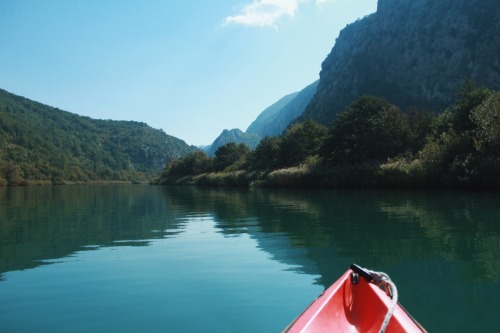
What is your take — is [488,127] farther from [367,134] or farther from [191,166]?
[191,166]

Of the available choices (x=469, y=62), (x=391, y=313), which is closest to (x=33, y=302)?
(x=391, y=313)

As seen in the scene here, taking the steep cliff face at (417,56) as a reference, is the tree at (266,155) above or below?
below

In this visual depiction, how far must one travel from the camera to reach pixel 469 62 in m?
106

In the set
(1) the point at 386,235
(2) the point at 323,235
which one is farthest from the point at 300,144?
(1) the point at 386,235

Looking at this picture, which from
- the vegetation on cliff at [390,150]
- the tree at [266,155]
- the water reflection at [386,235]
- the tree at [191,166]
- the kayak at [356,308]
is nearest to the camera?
the kayak at [356,308]

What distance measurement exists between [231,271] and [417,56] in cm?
13304

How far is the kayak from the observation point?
4.18 m

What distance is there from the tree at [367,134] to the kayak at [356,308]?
155ft

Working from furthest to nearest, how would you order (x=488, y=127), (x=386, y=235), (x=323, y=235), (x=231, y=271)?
(x=488, y=127) → (x=323, y=235) → (x=386, y=235) → (x=231, y=271)

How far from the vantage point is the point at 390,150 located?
5153 cm

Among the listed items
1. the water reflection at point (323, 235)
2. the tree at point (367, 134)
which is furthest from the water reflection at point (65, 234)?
the tree at point (367, 134)

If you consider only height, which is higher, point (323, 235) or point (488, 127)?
point (488, 127)

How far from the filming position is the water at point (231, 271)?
20.7 ft

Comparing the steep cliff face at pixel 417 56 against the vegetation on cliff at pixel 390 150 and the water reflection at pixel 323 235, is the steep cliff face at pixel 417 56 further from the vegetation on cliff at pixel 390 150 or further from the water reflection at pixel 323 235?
the water reflection at pixel 323 235
